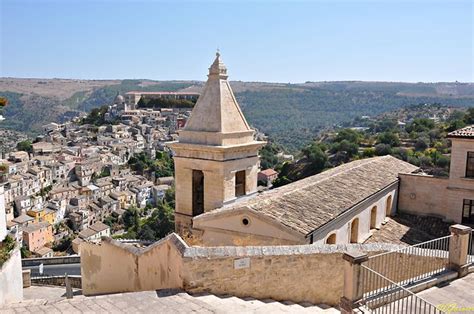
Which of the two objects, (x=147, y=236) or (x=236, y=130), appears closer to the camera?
(x=236, y=130)

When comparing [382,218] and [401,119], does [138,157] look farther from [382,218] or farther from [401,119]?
[382,218]

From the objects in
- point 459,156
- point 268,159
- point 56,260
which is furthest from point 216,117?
point 268,159

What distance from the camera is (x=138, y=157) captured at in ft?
427

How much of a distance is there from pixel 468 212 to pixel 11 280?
18164 mm

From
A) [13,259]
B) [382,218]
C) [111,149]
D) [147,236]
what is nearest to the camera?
[13,259]

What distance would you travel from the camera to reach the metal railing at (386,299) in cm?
766

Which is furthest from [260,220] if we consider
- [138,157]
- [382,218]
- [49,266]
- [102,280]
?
[138,157]

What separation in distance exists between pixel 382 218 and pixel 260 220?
30.0 ft

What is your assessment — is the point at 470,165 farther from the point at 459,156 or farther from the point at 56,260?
the point at 56,260

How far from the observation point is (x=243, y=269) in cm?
891

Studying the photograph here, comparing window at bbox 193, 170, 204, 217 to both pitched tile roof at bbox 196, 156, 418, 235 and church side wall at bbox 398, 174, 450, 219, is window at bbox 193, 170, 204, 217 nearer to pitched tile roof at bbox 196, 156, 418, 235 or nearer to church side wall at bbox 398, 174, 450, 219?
pitched tile roof at bbox 196, 156, 418, 235

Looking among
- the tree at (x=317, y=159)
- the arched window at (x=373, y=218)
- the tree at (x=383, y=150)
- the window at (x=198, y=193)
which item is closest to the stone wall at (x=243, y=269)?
the window at (x=198, y=193)

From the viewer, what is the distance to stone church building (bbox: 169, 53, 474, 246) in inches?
492

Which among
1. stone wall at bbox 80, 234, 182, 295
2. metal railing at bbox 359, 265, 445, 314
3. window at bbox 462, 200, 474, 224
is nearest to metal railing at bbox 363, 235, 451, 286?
metal railing at bbox 359, 265, 445, 314
